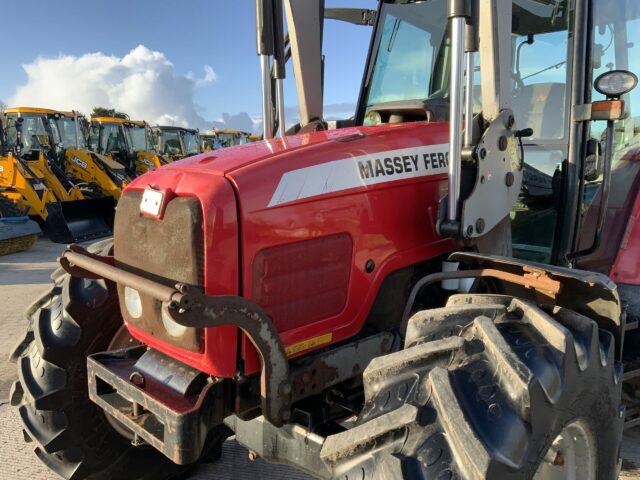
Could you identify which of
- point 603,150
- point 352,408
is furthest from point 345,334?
point 603,150

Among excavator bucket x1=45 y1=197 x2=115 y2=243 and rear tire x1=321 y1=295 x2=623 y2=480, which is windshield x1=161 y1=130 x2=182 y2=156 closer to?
excavator bucket x1=45 y1=197 x2=115 y2=243

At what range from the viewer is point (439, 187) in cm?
225

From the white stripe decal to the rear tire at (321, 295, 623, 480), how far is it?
1.77 ft

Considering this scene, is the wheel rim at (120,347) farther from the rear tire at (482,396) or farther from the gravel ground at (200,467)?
the rear tire at (482,396)

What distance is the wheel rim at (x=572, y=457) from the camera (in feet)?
5.95

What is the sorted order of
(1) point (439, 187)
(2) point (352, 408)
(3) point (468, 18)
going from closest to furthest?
(3) point (468, 18) → (2) point (352, 408) → (1) point (439, 187)

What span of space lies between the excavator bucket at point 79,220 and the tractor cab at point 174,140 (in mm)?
8024

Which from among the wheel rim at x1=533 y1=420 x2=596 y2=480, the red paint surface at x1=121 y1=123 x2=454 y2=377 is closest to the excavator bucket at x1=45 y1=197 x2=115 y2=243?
the red paint surface at x1=121 y1=123 x2=454 y2=377

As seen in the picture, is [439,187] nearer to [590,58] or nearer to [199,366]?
[590,58]

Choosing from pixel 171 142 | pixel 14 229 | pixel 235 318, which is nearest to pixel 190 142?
pixel 171 142

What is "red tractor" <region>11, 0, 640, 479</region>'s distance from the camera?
1546mm

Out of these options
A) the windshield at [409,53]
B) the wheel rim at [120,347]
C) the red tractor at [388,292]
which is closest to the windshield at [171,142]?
the windshield at [409,53]

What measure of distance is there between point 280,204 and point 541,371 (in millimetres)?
926

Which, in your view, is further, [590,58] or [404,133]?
[590,58]
